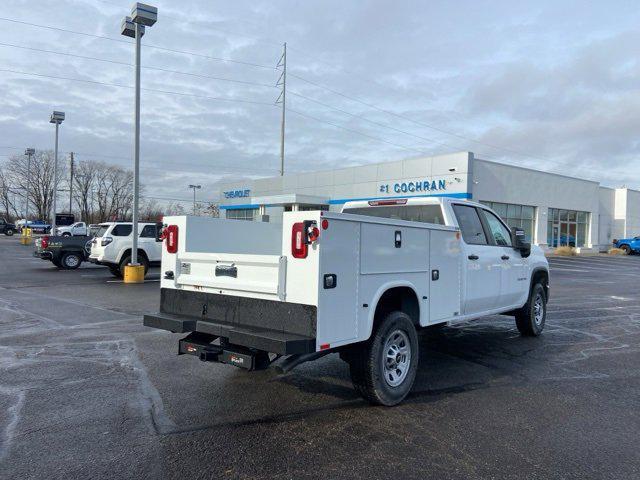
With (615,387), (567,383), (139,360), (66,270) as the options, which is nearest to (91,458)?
(139,360)

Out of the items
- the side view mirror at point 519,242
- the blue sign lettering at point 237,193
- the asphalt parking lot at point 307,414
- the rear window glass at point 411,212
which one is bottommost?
the asphalt parking lot at point 307,414

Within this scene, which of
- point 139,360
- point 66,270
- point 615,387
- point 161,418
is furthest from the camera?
point 66,270

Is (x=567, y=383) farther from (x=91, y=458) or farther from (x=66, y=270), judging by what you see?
(x=66, y=270)

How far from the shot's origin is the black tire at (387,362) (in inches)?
184

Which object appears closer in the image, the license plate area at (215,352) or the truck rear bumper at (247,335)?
the truck rear bumper at (247,335)

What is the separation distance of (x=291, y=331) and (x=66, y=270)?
59.5 ft

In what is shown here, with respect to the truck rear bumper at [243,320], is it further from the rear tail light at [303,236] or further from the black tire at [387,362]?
the black tire at [387,362]

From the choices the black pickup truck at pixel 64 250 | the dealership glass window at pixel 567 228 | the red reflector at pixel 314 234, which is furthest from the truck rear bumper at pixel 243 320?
the dealership glass window at pixel 567 228

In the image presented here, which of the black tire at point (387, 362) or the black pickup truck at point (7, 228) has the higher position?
the black pickup truck at point (7, 228)

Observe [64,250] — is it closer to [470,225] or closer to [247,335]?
[470,225]

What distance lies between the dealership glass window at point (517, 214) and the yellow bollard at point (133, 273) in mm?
26829

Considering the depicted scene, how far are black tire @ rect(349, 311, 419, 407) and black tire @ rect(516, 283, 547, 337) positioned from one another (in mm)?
3975

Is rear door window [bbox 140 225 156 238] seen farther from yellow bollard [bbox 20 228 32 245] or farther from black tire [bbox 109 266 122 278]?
yellow bollard [bbox 20 228 32 245]

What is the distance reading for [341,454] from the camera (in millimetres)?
3871
